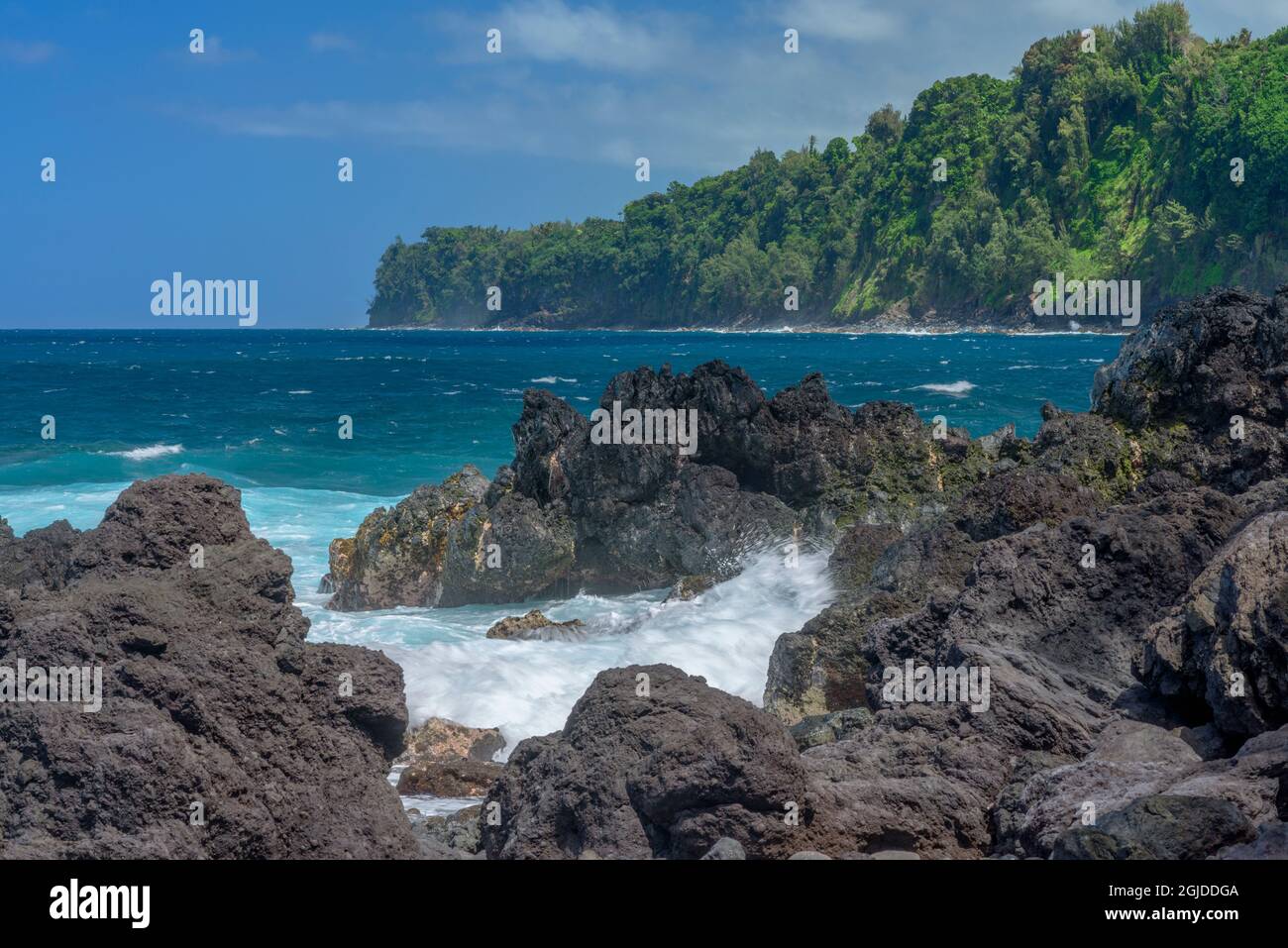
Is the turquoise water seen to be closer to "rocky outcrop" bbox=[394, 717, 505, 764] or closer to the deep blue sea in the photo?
the deep blue sea

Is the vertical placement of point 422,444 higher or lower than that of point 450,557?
higher

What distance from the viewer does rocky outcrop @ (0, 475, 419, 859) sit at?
4.84m

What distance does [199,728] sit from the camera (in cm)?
546

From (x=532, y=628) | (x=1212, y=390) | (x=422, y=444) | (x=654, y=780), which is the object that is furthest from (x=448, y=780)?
(x=422, y=444)

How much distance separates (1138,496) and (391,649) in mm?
6754

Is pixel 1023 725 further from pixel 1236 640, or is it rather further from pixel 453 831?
pixel 453 831

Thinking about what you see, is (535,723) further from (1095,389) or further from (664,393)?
(1095,389)

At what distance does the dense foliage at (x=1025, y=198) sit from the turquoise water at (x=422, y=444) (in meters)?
25.1

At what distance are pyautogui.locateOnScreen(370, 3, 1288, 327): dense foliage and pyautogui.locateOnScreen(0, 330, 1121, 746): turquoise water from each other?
2510 cm

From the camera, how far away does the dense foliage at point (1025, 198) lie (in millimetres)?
109125

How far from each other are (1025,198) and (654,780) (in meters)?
133

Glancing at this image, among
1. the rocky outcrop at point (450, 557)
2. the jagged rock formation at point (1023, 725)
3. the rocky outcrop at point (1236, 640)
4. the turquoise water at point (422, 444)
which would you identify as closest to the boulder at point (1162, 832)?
the jagged rock formation at point (1023, 725)

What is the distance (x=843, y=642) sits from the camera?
891 centimetres
